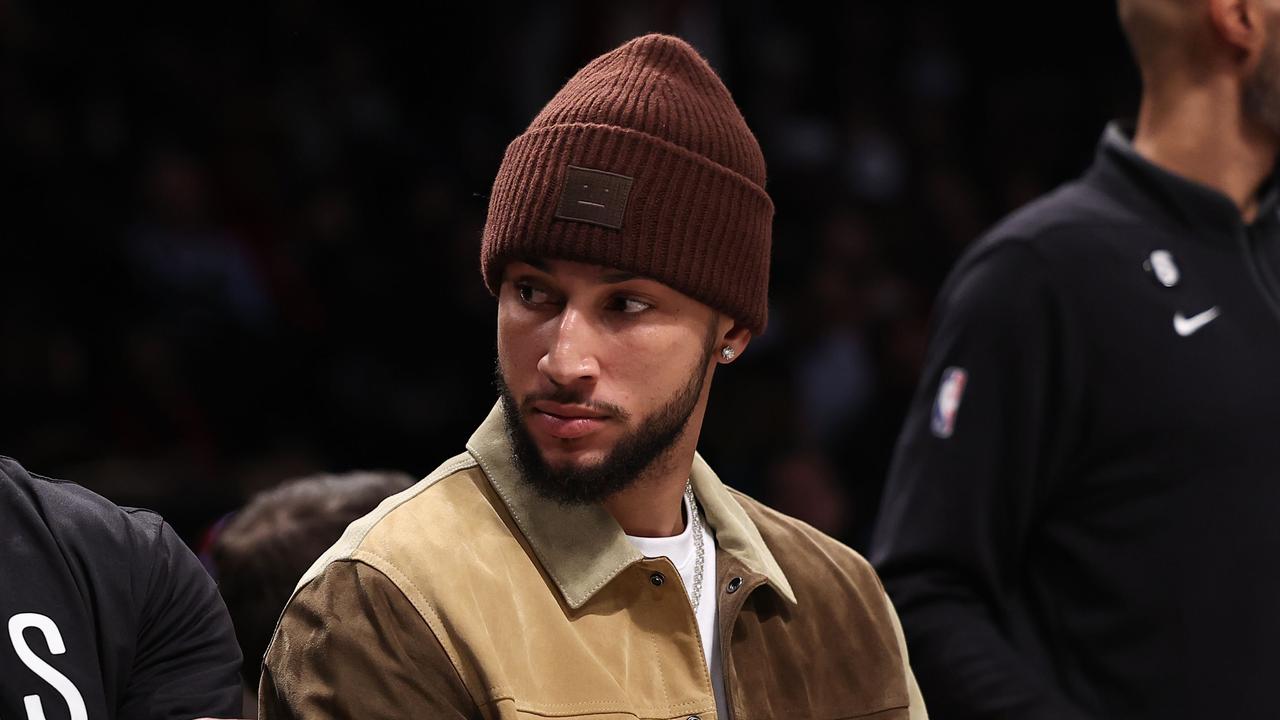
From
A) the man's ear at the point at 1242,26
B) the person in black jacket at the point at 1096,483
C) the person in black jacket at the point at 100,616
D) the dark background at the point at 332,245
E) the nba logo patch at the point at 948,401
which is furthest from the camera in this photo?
the dark background at the point at 332,245

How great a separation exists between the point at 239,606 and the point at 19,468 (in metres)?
0.69

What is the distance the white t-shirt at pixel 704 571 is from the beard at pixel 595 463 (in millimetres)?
126

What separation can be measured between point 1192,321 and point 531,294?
127 cm

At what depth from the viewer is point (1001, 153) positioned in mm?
8531

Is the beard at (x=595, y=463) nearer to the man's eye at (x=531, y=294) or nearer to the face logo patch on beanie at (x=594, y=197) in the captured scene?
the man's eye at (x=531, y=294)

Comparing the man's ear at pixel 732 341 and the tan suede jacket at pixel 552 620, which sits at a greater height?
the man's ear at pixel 732 341

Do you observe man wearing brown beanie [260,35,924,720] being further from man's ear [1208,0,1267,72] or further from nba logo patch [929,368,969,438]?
man's ear [1208,0,1267,72]

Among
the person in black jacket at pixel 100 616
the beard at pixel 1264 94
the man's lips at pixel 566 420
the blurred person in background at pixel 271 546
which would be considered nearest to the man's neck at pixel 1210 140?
the beard at pixel 1264 94

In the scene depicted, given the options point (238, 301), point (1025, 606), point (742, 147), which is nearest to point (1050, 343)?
point (1025, 606)

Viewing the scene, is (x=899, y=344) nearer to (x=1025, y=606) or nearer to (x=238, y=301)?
(x=238, y=301)

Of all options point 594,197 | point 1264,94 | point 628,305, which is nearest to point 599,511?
point 628,305

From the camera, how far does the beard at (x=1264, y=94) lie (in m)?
3.19

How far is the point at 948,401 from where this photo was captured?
3.01 m

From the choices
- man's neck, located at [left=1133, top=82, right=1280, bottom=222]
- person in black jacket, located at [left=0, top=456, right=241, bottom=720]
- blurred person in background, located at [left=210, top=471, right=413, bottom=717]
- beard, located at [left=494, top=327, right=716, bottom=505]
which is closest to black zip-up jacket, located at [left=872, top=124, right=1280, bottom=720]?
man's neck, located at [left=1133, top=82, right=1280, bottom=222]
